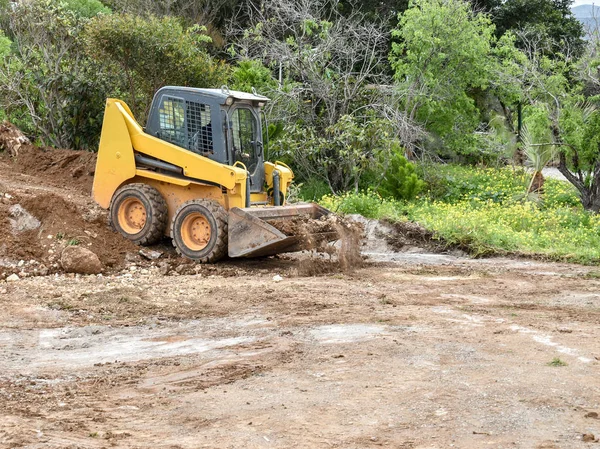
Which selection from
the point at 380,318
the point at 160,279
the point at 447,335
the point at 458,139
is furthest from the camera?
the point at 458,139

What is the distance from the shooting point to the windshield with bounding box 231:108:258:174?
1320 cm

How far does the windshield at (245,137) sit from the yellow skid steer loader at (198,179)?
2 centimetres

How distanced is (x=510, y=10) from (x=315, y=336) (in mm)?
24585

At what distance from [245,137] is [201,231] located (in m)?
1.62

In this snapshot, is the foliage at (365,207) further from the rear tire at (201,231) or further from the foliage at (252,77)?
the rear tire at (201,231)

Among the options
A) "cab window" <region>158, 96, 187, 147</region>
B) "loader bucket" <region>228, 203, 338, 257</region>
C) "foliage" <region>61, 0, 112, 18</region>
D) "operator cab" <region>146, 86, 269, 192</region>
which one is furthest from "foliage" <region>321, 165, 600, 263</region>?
"foliage" <region>61, 0, 112, 18</region>

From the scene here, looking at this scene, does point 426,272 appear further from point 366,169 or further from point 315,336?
point 366,169

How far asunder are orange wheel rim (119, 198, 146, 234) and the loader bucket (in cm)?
175

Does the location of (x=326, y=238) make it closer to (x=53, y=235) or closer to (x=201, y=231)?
(x=201, y=231)

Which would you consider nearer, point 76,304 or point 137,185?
point 76,304

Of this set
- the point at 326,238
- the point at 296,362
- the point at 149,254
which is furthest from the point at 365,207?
the point at 296,362

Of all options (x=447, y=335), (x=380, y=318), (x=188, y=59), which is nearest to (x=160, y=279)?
(x=380, y=318)

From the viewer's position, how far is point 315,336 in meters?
8.55

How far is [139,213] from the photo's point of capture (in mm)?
13523
